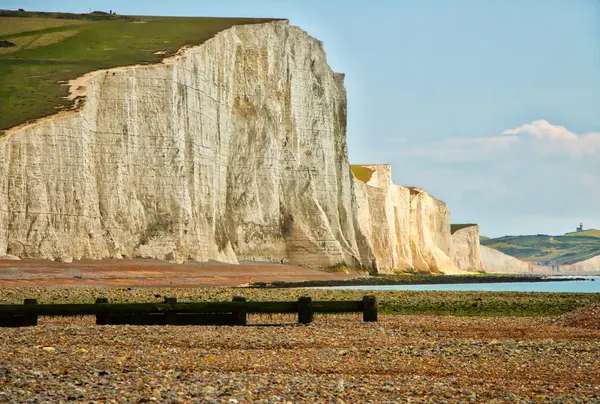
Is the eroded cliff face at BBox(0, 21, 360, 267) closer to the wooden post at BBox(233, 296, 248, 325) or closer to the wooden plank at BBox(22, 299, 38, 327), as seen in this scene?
the wooden plank at BBox(22, 299, 38, 327)

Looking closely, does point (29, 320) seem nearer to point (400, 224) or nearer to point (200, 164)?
point (200, 164)

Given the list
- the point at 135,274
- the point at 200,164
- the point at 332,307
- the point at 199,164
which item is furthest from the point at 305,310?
the point at 200,164

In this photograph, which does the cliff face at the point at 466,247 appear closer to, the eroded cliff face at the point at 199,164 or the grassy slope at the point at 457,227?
the grassy slope at the point at 457,227

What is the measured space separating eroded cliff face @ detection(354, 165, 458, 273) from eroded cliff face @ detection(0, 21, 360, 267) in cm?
1032

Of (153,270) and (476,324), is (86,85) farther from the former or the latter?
(476,324)

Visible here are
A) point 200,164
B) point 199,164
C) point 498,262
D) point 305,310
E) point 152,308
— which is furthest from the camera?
point 498,262

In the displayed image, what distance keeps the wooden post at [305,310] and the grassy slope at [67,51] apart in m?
34.8

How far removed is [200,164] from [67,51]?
45.7ft

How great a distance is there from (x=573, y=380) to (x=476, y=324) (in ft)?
27.9

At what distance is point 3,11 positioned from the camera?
92875mm

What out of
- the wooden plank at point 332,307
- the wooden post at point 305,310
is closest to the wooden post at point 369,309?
the wooden plank at point 332,307

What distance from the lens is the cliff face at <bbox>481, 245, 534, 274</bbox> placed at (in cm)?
16938

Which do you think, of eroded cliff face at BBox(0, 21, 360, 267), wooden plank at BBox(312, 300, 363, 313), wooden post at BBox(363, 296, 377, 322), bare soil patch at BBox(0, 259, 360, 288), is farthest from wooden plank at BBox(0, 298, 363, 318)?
eroded cliff face at BBox(0, 21, 360, 267)

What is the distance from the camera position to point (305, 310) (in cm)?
1969
